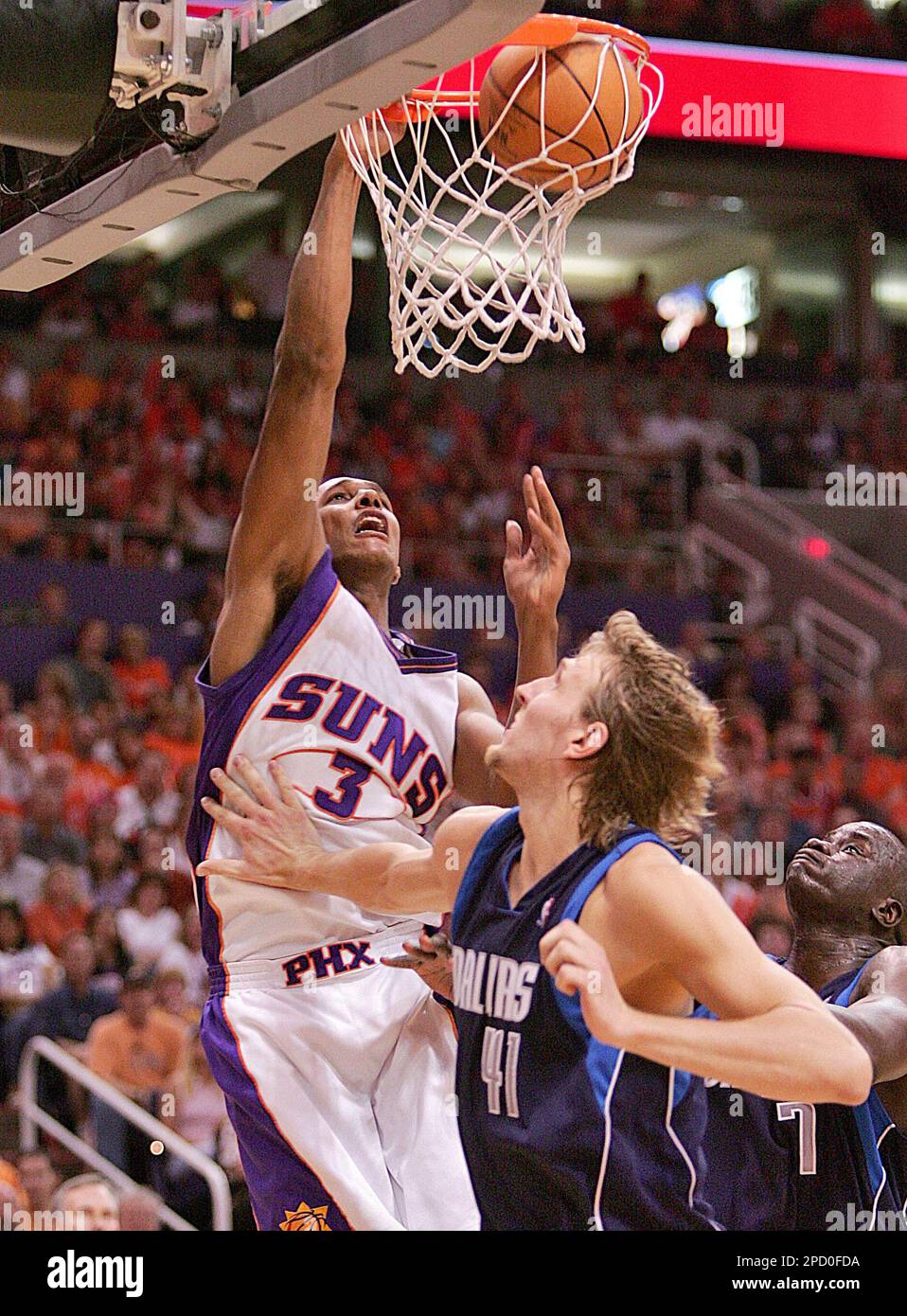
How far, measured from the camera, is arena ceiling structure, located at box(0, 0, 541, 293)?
2.65 meters

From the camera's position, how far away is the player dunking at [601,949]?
2432 mm

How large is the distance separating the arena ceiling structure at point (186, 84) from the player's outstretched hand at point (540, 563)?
101 centimetres

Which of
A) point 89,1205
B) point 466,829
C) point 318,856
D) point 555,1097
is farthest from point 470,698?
point 89,1205

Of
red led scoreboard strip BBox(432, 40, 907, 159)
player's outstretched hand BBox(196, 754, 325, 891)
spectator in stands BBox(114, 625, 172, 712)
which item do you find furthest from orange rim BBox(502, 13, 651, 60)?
spectator in stands BBox(114, 625, 172, 712)

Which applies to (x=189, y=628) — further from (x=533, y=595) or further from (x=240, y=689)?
(x=240, y=689)

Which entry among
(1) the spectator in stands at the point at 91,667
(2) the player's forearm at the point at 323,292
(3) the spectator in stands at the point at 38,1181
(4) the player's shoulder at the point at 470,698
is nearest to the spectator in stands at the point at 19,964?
(3) the spectator in stands at the point at 38,1181

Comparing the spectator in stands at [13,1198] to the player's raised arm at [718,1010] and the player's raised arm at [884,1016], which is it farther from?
the player's raised arm at [718,1010]

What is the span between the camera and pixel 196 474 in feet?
31.1

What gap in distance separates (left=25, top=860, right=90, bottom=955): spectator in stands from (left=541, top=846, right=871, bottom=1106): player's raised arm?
4.64 meters

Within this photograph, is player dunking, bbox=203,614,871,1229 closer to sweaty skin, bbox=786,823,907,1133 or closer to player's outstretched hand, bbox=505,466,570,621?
sweaty skin, bbox=786,823,907,1133

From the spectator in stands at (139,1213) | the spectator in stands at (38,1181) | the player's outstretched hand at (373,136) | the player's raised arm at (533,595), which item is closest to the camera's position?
the player's outstretched hand at (373,136)

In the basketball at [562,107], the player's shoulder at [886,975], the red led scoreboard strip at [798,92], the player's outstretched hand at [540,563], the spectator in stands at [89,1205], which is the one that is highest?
the red led scoreboard strip at [798,92]

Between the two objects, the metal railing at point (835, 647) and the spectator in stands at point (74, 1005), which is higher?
the metal railing at point (835, 647)

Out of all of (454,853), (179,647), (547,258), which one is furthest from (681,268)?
(454,853)
